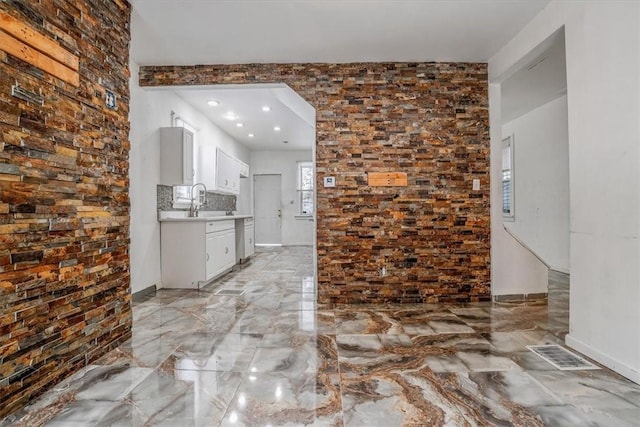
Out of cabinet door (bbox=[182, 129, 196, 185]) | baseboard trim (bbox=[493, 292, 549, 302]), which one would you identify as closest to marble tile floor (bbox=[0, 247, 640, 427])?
baseboard trim (bbox=[493, 292, 549, 302])

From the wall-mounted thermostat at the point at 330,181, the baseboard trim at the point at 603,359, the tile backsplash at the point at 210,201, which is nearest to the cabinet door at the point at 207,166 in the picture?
the tile backsplash at the point at 210,201

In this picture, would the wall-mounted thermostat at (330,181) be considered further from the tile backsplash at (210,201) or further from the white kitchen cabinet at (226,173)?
the white kitchen cabinet at (226,173)

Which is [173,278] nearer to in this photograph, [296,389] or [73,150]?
[73,150]

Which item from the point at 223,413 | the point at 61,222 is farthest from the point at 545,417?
the point at 61,222

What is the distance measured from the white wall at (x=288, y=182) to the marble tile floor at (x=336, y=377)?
607 centimetres

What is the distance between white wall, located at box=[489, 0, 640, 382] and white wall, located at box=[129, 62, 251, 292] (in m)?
4.08

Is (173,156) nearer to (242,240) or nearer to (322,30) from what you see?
(242,240)

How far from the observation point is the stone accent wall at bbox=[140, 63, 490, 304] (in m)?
3.77

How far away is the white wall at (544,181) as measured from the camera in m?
5.24

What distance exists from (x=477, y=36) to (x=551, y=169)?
127 inches

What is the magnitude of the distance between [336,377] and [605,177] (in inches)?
82.4

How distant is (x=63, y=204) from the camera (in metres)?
2.01

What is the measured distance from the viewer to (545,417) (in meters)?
1.64

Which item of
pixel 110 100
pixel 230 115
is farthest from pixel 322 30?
pixel 230 115
